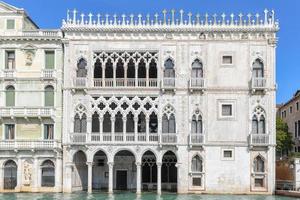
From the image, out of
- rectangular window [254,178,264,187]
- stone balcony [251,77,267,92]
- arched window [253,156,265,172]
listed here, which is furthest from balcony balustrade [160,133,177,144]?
stone balcony [251,77,267,92]

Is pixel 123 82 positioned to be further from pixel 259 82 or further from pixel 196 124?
pixel 259 82

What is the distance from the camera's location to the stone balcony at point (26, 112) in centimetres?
3862

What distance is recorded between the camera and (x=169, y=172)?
134ft

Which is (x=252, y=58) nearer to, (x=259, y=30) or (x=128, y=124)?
(x=259, y=30)

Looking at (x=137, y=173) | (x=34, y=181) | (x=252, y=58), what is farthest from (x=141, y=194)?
(x=252, y=58)

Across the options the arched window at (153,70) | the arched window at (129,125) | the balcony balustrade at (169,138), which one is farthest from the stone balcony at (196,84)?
the arched window at (129,125)

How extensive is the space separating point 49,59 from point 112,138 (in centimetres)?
723

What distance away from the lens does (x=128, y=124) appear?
40.0 meters

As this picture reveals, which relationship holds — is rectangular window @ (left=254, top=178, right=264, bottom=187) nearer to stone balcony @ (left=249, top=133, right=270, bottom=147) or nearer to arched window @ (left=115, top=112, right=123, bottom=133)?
stone balcony @ (left=249, top=133, right=270, bottom=147)

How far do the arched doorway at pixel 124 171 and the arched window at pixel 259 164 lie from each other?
8.81 meters

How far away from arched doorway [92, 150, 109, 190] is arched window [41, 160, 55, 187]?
11.2 ft

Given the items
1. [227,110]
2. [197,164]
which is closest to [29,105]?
[197,164]

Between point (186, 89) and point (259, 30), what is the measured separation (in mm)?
6411

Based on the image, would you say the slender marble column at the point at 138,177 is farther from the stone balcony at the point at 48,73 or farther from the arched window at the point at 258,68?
the arched window at the point at 258,68
